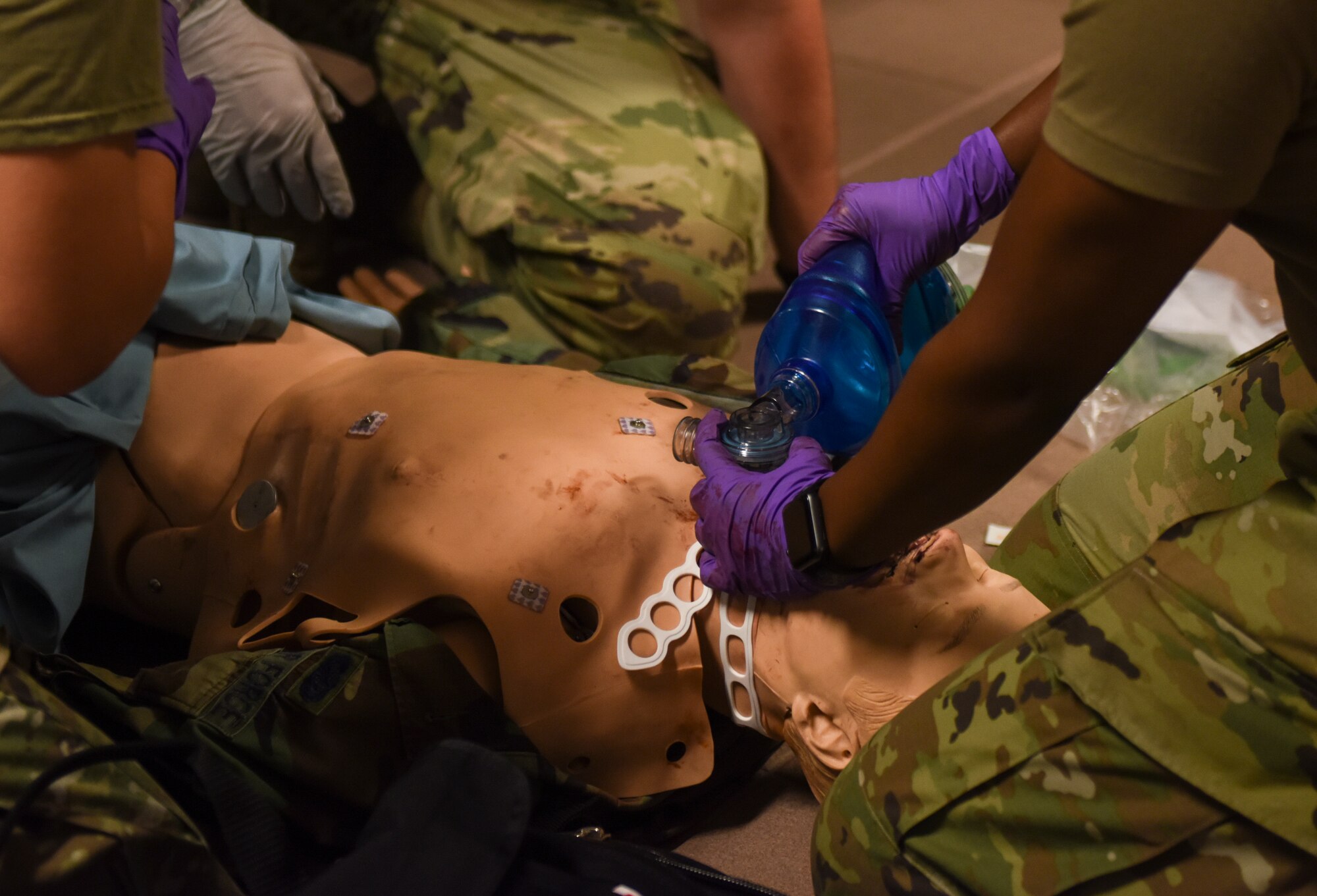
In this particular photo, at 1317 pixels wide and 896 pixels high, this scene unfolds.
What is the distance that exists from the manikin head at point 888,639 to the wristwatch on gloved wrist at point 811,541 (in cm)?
7

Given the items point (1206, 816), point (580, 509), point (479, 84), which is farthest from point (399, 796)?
point (479, 84)

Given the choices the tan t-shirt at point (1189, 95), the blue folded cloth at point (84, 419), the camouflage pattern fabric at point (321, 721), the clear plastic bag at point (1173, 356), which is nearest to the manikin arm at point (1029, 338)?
the tan t-shirt at point (1189, 95)

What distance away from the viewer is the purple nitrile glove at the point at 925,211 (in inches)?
45.8

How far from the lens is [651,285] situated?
178 cm

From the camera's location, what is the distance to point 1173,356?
189 centimetres

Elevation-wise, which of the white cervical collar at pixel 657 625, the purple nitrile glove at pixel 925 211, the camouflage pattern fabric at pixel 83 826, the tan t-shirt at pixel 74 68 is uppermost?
the tan t-shirt at pixel 74 68

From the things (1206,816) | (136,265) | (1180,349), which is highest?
(136,265)

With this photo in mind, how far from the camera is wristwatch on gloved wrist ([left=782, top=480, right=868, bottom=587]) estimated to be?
3.07 feet

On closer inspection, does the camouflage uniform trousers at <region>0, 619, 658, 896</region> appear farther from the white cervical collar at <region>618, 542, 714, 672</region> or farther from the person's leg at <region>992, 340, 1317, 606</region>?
the person's leg at <region>992, 340, 1317, 606</region>

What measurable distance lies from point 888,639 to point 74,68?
814mm

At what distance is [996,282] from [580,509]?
0.54m

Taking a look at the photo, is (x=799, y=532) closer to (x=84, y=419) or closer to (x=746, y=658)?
(x=746, y=658)

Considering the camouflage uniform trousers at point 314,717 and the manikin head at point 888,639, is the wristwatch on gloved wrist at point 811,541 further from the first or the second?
the camouflage uniform trousers at point 314,717

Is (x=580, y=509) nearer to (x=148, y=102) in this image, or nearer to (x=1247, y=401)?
(x=148, y=102)
